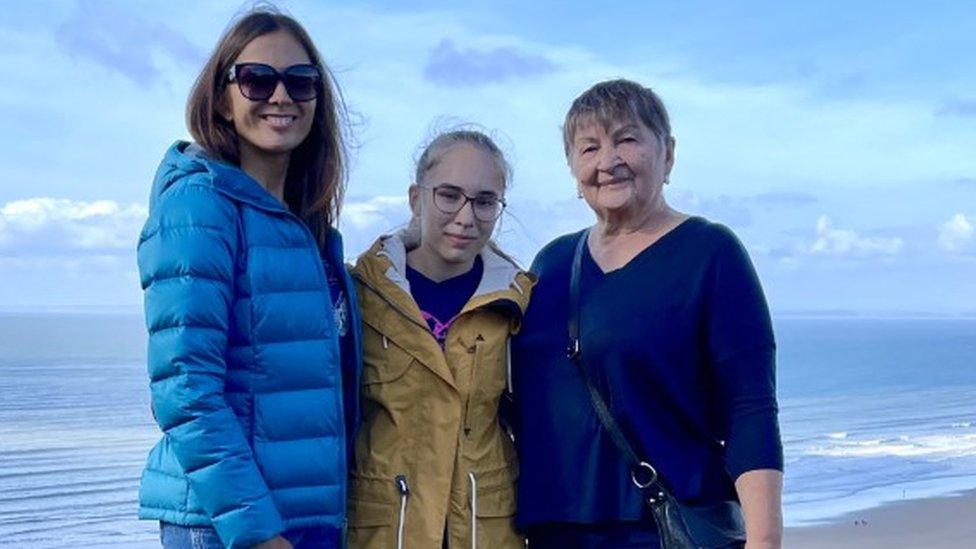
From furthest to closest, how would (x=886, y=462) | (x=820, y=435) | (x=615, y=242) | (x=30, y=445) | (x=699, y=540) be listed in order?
(x=820, y=435) < (x=30, y=445) < (x=886, y=462) < (x=615, y=242) < (x=699, y=540)

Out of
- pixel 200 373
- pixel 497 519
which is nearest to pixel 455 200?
pixel 497 519

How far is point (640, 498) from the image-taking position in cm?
348

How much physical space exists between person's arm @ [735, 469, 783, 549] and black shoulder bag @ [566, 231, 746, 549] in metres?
0.08

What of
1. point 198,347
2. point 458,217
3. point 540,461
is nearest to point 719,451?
point 540,461

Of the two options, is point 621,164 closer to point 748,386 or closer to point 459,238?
point 459,238

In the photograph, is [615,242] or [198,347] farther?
[615,242]

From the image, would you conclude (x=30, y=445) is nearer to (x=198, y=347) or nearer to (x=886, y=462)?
(x=886, y=462)

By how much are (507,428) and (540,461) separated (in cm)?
18

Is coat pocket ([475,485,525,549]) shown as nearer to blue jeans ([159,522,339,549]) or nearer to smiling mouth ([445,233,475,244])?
blue jeans ([159,522,339,549])

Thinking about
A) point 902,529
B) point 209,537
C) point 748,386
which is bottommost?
point 902,529

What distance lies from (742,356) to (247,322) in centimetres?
131

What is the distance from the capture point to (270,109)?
133 inches

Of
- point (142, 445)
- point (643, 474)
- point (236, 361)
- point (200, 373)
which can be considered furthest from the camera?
point (142, 445)

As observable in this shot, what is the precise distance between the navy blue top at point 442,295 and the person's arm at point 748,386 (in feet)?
2.41
